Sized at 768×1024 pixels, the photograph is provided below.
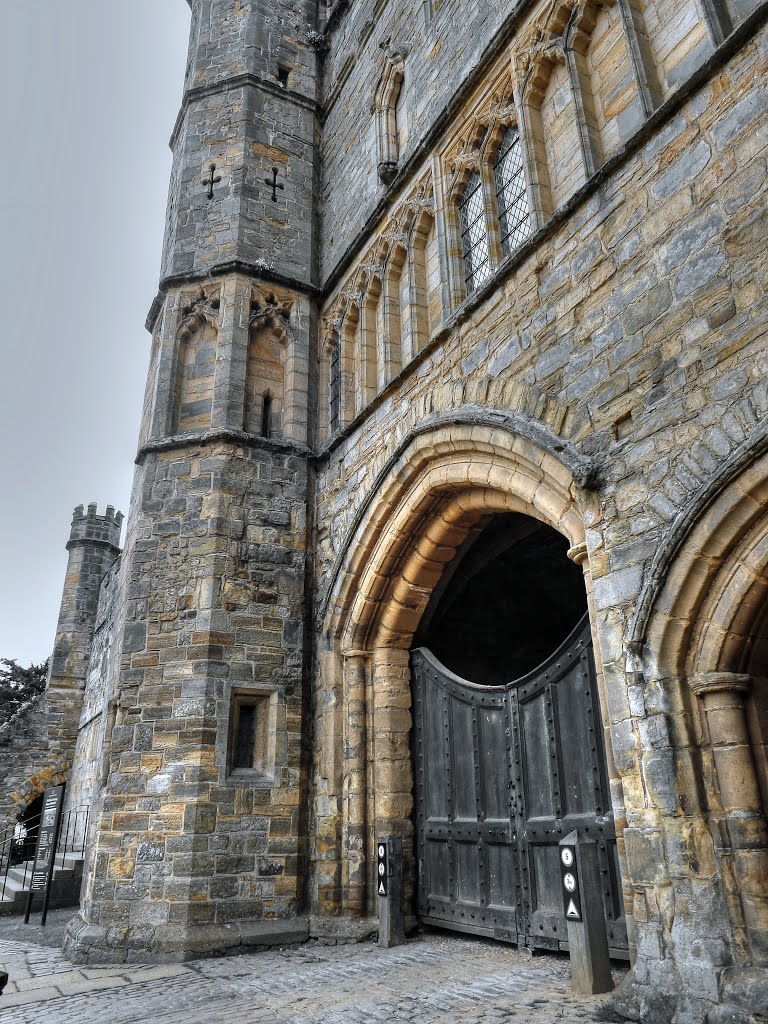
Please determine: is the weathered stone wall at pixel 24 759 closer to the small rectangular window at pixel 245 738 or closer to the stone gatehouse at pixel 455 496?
the stone gatehouse at pixel 455 496

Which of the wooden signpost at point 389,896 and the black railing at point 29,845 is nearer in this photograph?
the wooden signpost at point 389,896

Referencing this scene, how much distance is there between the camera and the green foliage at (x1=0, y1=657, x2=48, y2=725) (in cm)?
2262

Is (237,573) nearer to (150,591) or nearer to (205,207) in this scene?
(150,591)

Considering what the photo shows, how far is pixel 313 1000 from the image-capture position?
14.6 ft

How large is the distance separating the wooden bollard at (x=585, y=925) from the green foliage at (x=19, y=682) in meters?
→ 21.5

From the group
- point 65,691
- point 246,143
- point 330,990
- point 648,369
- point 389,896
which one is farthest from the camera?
point 65,691

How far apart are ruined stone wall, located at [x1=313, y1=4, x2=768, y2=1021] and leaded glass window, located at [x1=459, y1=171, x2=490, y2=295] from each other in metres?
0.43

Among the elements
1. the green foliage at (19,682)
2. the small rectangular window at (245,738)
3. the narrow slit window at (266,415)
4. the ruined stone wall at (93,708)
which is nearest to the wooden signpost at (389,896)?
the small rectangular window at (245,738)

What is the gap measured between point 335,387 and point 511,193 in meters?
3.07

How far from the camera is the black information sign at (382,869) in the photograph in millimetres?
5895

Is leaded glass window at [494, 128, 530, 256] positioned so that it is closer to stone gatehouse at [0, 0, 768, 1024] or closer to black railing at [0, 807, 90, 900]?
stone gatehouse at [0, 0, 768, 1024]

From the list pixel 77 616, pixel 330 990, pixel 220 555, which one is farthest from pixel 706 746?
pixel 77 616

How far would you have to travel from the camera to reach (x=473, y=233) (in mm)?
6637

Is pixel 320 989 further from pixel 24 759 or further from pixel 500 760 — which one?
pixel 24 759
